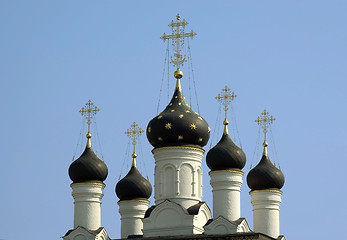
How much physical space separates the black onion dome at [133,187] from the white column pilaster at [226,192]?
478cm

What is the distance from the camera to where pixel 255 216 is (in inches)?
1656

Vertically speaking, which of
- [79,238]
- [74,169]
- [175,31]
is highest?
[175,31]

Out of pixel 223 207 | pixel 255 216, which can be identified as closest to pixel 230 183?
pixel 223 207

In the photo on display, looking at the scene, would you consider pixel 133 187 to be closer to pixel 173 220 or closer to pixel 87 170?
pixel 87 170

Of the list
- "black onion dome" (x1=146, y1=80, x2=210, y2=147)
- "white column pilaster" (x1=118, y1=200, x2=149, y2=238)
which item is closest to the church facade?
"black onion dome" (x1=146, y1=80, x2=210, y2=147)

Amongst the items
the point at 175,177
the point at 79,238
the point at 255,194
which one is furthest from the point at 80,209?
the point at 255,194

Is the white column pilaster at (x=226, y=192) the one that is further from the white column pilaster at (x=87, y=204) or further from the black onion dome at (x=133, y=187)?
the black onion dome at (x=133, y=187)

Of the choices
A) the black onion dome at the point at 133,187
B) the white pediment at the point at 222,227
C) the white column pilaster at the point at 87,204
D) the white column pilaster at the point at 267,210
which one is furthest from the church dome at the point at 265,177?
the white column pilaster at the point at 87,204

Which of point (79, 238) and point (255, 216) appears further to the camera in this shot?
point (255, 216)

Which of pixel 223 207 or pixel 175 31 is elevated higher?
pixel 175 31

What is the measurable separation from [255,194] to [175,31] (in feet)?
21.6

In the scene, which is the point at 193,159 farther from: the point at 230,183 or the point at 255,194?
the point at 255,194

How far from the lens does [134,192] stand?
43.2 metres

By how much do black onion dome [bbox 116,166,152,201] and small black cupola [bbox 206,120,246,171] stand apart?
4.54 m
